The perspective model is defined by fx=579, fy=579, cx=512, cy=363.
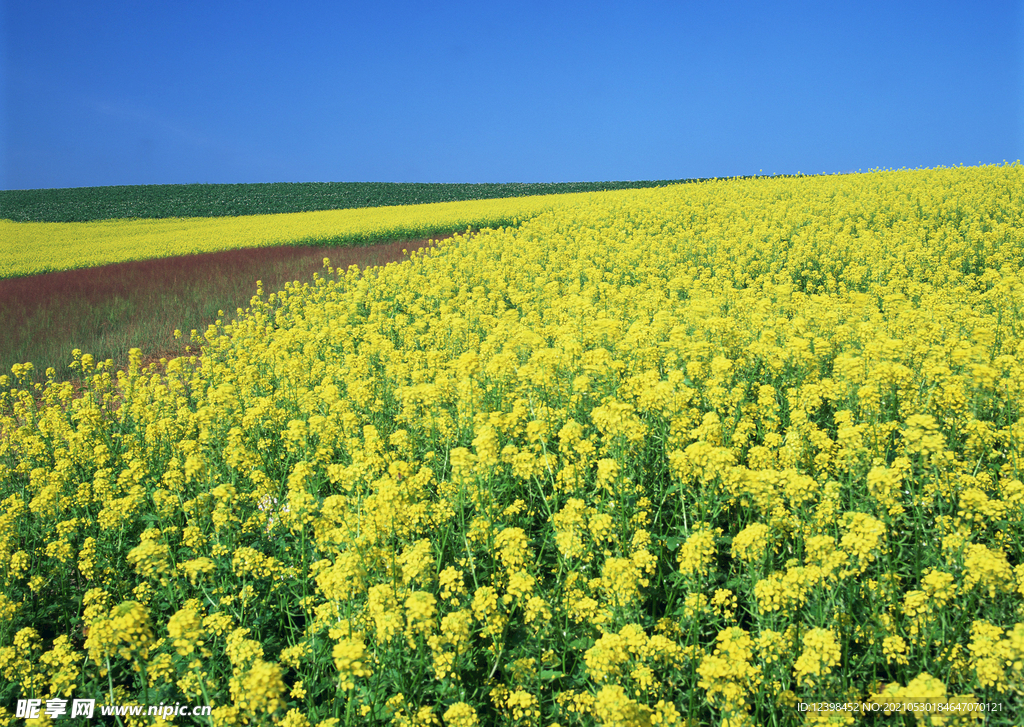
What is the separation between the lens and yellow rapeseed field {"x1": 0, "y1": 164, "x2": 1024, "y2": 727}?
2.99 metres

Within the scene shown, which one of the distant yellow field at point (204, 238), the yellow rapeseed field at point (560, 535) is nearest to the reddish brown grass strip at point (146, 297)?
the yellow rapeseed field at point (560, 535)

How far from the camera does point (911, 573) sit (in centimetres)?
354

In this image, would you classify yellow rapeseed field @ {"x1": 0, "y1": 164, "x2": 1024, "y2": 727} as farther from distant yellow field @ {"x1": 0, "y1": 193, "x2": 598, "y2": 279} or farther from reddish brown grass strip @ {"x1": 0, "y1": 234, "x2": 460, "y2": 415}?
distant yellow field @ {"x1": 0, "y1": 193, "x2": 598, "y2": 279}

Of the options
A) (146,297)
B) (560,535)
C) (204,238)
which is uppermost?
(204,238)

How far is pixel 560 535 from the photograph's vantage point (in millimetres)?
3445

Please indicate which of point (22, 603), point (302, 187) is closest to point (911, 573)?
point (22, 603)

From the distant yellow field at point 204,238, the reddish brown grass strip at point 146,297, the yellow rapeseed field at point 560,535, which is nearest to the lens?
the yellow rapeseed field at point 560,535

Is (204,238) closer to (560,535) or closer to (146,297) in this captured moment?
(146,297)

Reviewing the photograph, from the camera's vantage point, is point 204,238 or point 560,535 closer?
point 560,535

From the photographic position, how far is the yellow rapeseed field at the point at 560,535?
2988 mm

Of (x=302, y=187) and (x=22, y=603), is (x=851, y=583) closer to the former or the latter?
(x=22, y=603)

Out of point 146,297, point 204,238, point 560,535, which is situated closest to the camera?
point 560,535

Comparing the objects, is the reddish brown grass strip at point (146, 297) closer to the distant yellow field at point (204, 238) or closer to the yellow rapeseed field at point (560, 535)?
the yellow rapeseed field at point (560, 535)

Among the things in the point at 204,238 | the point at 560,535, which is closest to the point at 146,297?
the point at 204,238
